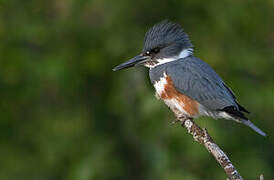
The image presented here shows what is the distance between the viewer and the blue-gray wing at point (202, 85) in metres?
3.58

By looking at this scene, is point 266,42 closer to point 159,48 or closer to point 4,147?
point 159,48

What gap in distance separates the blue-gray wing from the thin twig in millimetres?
180

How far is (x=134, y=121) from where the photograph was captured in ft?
14.8

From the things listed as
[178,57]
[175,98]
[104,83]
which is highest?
[178,57]

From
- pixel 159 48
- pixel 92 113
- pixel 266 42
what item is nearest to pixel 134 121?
pixel 92 113

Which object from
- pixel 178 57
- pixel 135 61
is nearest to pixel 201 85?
pixel 178 57

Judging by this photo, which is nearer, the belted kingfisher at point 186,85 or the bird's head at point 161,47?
the belted kingfisher at point 186,85

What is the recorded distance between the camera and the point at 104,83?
187 inches

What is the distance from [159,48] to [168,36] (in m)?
0.10

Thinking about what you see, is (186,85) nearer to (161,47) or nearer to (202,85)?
(202,85)

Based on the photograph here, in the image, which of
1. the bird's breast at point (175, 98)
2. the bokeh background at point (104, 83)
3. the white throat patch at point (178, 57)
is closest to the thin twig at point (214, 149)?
the bird's breast at point (175, 98)

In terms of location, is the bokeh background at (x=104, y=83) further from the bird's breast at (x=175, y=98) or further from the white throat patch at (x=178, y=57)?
the bird's breast at (x=175, y=98)

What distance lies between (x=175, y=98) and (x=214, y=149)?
2.68 ft

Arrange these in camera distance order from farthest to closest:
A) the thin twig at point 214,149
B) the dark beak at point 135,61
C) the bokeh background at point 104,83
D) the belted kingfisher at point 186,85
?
the bokeh background at point 104,83
the dark beak at point 135,61
the belted kingfisher at point 186,85
the thin twig at point 214,149
